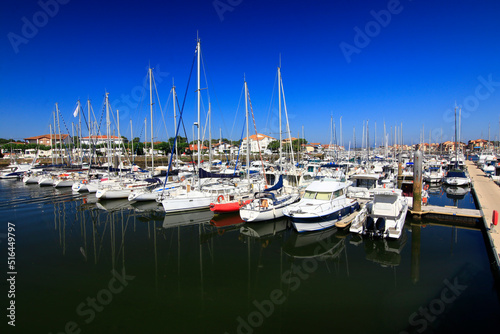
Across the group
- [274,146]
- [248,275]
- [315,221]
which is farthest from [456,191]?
[274,146]

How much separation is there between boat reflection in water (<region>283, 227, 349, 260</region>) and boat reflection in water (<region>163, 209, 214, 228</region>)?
280 inches

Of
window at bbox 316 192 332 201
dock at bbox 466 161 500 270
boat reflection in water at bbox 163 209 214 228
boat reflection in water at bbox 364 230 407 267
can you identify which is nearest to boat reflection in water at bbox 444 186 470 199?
dock at bbox 466 161 500 270

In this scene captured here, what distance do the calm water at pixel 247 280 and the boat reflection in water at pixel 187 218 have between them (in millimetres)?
989

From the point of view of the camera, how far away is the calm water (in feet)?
27.2

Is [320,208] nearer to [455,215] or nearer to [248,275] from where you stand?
[248,275]

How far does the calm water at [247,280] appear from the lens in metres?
8.29

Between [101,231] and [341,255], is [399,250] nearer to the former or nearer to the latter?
[341,255]

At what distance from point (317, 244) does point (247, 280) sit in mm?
5506

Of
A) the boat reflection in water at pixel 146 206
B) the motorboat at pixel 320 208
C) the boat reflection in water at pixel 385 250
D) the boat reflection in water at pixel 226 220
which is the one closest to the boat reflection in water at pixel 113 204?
the boat reflection in water at pixel 146 206

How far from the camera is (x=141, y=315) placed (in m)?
8.61

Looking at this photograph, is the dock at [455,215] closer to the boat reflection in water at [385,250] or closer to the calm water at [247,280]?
the calm water at [247,280]

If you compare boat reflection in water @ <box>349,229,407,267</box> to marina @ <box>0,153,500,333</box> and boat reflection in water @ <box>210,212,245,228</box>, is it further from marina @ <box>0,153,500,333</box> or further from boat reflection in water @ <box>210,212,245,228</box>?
boat reflection in water @ <box>210,212,245,228</box>

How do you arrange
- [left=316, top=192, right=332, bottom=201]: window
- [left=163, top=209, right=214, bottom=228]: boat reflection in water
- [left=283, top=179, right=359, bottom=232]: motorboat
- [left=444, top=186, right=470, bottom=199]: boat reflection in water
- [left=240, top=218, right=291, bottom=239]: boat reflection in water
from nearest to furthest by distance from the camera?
[left=283, top=179, right=359, bottom=232]: motorboat → [left=240, top=218, right=291, bottom=239]: boat reflection in water → [left=316, top=192, right=332, bottom=201]: window → [left=163, top=209, right=214, bottom=228]: boat reflection in water → [left=444, top=186, right=470, bottom=199]: boat reflection in water

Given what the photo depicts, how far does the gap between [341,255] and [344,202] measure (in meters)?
5.71
